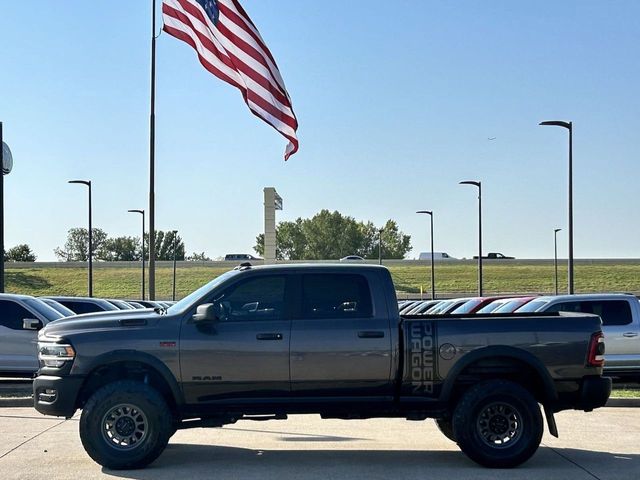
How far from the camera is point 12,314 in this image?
16281mm

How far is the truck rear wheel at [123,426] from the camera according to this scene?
29.2 ft

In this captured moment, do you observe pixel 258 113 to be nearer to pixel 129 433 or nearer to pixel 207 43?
pixel 207 43

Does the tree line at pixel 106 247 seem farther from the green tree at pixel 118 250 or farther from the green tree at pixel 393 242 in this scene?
the green tree at pixel 393 242

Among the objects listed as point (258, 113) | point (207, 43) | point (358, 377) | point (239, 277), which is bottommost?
point (358, 377)

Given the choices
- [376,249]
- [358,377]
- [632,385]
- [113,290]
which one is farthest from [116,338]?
[376,249]

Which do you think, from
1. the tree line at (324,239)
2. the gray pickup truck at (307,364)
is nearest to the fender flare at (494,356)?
the gray pickup truck at (307,364)

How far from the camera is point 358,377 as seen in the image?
29.7ft

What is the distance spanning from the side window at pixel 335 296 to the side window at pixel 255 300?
0.26 meters

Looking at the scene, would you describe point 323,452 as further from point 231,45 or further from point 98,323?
point 231,45

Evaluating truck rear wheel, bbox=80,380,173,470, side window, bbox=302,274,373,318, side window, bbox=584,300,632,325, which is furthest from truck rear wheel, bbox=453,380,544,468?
side window, bbox=584,300,632,325

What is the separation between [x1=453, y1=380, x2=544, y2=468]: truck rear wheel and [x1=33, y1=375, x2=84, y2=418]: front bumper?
386 centimetres

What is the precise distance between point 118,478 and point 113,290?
68.8 meters

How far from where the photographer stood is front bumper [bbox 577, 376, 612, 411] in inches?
364

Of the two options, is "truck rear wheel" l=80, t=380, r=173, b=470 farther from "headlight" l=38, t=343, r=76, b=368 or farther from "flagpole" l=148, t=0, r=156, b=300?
"flagpole" l=148, t=0, r=156, b=300
